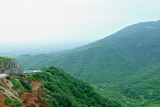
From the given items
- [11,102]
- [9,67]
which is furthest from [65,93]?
[11,102]

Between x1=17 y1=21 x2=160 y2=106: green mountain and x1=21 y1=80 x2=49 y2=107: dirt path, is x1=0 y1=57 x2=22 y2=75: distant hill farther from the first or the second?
x1=17 y1=21 x2=160 y2=106: green mountain

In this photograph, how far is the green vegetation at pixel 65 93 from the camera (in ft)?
66.8

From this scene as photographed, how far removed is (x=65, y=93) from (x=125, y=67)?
241ft

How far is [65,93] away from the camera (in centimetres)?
2391

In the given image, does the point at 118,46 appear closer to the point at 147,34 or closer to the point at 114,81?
the point at 147,34

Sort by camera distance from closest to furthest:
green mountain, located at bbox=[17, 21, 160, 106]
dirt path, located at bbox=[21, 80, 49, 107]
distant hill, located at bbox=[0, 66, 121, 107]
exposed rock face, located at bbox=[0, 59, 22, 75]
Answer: distant hill, located at bbox=[0, 66, 121, 107], dirt path, located at bbox=[21, 80, 49, 107], exposed rock face, located at bbox=[0, 59, 22, 75], green mountain, located at bbox=[17, 21, 160, 106]

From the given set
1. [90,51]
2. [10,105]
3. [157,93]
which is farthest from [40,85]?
[90,51]

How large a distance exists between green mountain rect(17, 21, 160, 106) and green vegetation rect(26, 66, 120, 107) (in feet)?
69.0

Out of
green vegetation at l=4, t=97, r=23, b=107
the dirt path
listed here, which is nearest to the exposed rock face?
the dirt path

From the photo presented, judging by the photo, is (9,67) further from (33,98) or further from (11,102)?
(11,102)

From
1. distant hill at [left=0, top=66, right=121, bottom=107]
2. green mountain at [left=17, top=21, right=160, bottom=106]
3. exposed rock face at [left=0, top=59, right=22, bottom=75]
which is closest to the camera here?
distant hill at [left=0, top=66, right=121, bottom=107]

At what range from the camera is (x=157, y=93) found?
2089 inches

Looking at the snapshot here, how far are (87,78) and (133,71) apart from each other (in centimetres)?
2768

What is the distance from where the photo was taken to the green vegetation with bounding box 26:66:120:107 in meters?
20.4
